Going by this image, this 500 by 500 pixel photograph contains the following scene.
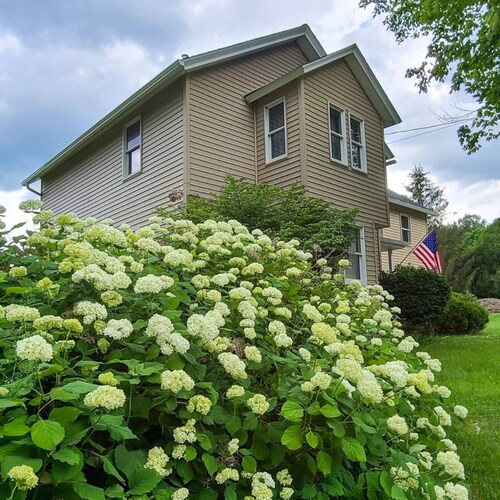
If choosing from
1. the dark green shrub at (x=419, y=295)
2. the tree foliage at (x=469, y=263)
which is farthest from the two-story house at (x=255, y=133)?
the tree foliage at (x=469, y=263)

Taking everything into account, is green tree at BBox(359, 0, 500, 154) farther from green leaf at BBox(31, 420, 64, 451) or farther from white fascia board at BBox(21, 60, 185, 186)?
green leaf at BBox(31, 420, 64, 451)

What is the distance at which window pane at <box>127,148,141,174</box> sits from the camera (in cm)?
1003

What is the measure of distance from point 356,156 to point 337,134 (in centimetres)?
103

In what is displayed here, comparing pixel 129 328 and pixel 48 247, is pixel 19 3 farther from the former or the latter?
pixel 129 328

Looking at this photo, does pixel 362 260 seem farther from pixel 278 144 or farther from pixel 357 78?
pixel 357 78

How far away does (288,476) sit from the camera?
4.56 feet

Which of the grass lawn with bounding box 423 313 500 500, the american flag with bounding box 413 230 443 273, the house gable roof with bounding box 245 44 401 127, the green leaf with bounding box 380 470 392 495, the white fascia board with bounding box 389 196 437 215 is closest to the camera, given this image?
the green leaf with bounding box 380 470 392 495

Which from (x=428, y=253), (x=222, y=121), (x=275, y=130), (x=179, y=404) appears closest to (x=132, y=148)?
(x=222, y=121)

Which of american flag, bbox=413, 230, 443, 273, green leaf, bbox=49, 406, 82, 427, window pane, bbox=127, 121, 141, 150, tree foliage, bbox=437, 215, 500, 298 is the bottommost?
green leaf, bbox=49, 406, 82, 427

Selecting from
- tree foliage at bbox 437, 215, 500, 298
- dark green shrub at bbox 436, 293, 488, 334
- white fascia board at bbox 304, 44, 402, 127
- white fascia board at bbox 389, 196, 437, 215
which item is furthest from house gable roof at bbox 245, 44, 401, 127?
tree foliage at bbox 437, 215, 500, 298

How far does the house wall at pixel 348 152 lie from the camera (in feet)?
29.8

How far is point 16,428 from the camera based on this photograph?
1011 mm

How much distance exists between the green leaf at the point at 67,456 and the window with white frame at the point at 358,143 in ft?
33.8

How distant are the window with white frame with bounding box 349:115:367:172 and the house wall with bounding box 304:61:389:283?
0.16m
